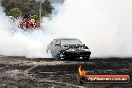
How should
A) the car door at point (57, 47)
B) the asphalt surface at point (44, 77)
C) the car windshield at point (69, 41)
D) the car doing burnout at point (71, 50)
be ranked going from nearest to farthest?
the asphalt surface at point (44, 77), the car doing burnout at point (71, 50), the car door at point (57, 47), the car windshield at point (69, 41)

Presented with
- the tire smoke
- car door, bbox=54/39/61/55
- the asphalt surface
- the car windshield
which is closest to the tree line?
the tire smoke

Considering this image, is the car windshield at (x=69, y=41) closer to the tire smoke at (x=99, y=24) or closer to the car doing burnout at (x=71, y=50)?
the car doing burnout at (x=71, y=50)

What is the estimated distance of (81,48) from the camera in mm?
26266

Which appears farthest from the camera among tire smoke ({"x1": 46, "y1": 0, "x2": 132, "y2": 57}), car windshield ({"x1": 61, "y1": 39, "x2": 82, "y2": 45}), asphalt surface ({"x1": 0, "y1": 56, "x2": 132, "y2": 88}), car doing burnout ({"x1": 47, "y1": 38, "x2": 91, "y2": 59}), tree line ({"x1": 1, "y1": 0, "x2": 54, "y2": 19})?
tree line ({"x1": 1, "y1": 0, "x2": 54, "y2": 19})

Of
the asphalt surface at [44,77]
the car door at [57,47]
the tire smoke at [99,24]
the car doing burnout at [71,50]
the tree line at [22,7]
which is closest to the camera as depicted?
the asphalt surface at [44,77]

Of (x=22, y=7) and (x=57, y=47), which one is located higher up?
(x=22, y=7)

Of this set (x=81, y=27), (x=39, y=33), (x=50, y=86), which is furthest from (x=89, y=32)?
(x=50, y=86)

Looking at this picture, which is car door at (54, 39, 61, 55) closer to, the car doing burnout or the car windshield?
the car doing burnout

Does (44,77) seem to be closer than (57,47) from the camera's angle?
Yes

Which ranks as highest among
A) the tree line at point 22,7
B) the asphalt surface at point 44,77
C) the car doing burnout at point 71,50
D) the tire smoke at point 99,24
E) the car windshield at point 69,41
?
the tree line at point 22,7

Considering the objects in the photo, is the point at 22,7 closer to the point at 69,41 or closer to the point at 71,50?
the point at 69,41

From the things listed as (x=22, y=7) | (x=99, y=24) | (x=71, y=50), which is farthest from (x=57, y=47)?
(x=22, y=7)

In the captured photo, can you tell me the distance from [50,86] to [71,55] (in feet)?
38.5

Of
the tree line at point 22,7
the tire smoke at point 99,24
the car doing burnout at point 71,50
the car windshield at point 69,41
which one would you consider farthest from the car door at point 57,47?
the tree line at point 22,7
